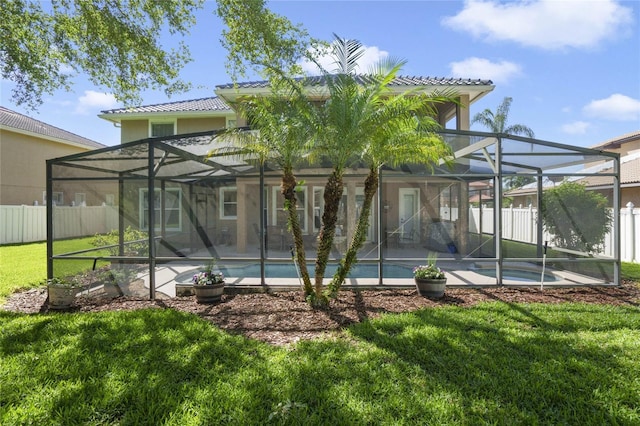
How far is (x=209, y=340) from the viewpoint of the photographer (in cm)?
438

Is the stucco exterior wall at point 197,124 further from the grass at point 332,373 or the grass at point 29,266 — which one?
the grass at point 332,373

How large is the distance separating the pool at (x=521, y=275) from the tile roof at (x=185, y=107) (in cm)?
1147

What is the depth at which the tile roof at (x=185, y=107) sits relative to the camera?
1498 cm

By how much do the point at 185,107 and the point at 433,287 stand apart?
555 inches

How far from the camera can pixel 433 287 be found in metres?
6.47

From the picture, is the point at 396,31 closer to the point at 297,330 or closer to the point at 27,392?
the point at 297,330

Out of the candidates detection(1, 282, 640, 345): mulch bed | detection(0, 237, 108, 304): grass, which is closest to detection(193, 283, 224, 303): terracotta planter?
detection(1, 282, 640, 345): mulch bed

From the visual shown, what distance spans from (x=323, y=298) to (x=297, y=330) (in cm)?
110

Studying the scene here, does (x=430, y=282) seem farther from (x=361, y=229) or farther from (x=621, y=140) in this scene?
(x=621, y=140)

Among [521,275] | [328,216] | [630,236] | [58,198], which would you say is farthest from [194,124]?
[630,236]

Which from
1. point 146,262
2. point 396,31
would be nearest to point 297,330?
point 146,262

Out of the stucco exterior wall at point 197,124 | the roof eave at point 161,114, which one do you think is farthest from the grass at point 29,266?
the stucco exterior wall at point 197,124

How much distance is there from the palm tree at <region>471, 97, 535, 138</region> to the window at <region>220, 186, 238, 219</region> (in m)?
25.4

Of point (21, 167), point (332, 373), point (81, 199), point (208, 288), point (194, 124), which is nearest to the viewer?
point (332, 373)
